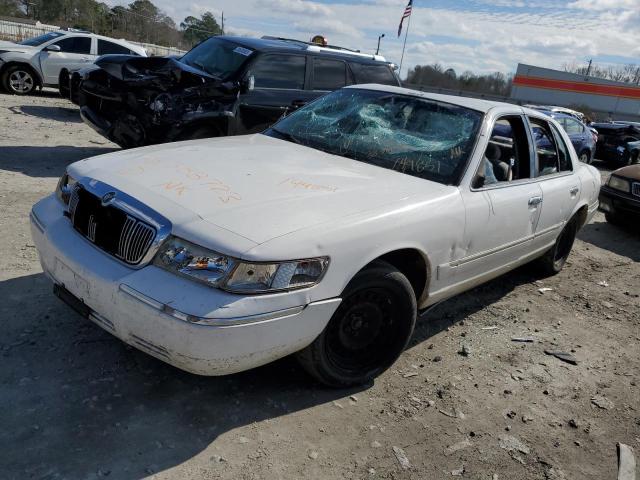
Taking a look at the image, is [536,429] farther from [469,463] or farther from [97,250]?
[97,250]

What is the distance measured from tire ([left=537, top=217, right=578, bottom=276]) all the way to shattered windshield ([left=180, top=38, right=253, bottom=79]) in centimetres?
461

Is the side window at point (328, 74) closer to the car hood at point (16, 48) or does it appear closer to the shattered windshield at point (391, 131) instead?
the shattered windshield at point (391, 131)

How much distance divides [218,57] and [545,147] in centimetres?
488

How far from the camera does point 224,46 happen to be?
7.88 meters

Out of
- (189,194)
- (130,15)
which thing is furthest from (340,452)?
(130,15)

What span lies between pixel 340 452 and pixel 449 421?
2.38 ft

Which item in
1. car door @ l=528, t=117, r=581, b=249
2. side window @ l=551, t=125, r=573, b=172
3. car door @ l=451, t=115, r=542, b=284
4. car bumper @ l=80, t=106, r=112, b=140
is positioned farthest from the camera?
Answer: car bumper @ l=80, t=106, r=112, b=140

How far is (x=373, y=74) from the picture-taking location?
28.6ft

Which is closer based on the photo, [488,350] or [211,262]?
[211,262]

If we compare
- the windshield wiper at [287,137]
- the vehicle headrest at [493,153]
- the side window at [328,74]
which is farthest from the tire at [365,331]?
the side window at [328,74]

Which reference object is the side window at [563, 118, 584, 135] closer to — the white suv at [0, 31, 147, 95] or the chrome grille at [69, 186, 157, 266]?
the white suv at [0, 31, 147, 95]

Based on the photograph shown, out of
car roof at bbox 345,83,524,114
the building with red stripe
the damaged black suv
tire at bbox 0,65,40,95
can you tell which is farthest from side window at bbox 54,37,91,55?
the building with red stripe

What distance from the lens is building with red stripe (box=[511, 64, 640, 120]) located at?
5153 centimetres

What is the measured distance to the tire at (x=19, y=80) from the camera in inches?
483
